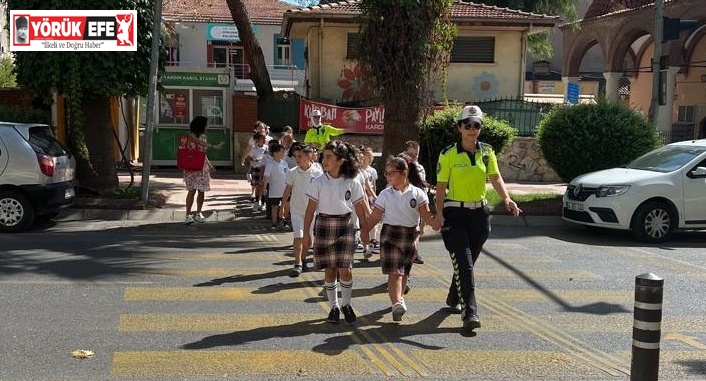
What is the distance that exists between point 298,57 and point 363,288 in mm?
34602

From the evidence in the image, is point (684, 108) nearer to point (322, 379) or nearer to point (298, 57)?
point (298, 57)

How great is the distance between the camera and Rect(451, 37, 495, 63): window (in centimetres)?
2367

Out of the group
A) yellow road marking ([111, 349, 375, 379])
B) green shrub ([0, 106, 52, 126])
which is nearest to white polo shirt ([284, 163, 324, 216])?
yellow road marking ([111, 349, 375, 379])

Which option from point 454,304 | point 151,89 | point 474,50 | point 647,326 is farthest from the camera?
point 474,50

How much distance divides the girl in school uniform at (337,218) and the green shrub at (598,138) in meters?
9.40

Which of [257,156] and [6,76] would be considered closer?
[257,156]

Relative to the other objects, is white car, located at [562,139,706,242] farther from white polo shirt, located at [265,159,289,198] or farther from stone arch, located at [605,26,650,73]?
stone arch, located at [605,26,650,73]

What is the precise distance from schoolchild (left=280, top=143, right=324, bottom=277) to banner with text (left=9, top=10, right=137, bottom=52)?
6.62 meters

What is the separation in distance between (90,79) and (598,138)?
32.3 feet

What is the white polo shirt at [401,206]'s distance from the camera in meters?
6.80

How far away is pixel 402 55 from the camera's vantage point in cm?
1515

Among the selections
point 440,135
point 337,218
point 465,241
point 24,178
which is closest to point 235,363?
point 337,218

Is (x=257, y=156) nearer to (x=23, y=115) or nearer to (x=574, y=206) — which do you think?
(x=23, y=115)

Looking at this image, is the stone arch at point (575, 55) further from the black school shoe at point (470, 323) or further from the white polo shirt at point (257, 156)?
the black school shoe at point (470, 323)
